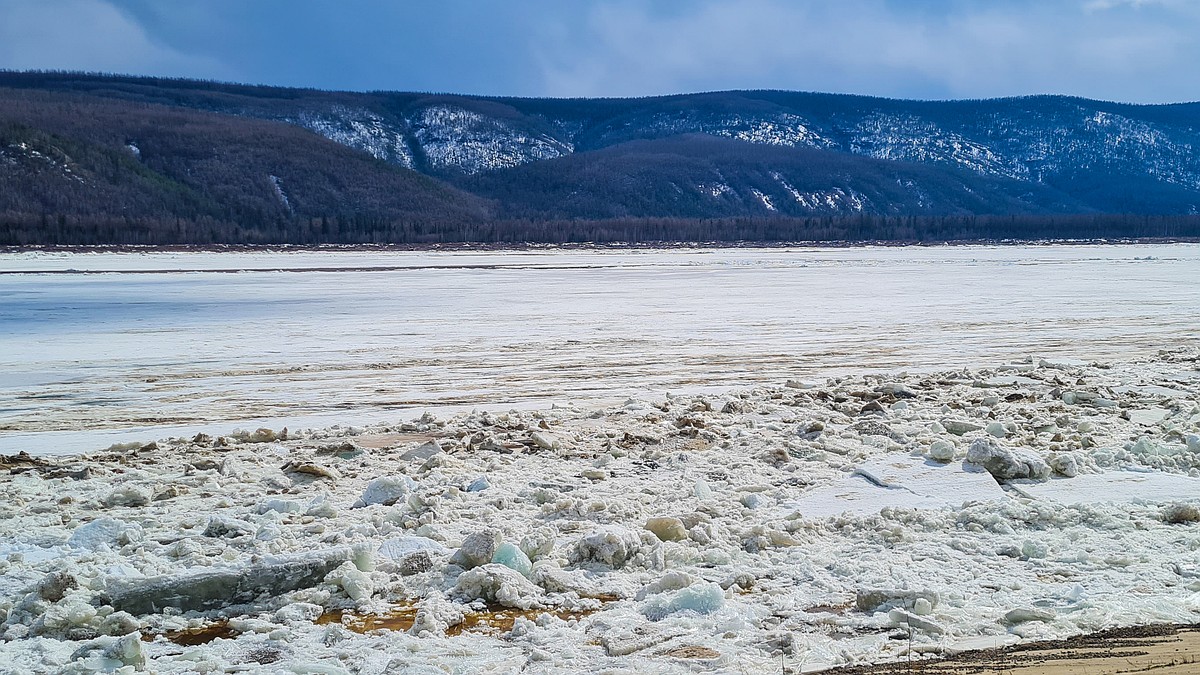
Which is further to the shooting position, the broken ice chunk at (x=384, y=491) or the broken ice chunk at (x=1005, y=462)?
the broken ice chunk at (x=1005, y=462)

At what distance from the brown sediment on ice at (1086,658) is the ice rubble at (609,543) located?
157mm

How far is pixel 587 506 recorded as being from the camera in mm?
6250

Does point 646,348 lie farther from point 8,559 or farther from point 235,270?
point 235,270

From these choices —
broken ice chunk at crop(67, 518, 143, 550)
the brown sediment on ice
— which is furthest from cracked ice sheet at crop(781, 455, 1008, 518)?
broken ice chunk at crop(67, 518, 143, 550)

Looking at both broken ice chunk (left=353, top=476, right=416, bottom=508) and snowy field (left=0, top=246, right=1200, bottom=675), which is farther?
broken ice chunk (left=353, top=476, right=416, bottom=508)

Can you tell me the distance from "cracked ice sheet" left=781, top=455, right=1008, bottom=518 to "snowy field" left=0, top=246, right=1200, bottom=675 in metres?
0.03

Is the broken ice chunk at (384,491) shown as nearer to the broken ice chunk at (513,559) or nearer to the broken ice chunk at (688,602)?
the broken ice chunk at (513,559)

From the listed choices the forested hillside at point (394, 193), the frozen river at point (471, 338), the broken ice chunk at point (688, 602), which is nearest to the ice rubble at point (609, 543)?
the broken ice chunk at point (688, 602)

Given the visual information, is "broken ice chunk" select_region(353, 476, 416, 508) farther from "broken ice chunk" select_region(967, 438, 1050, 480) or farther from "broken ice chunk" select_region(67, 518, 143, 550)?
"broken ice chunk" select_region(967, 438, 1050, 480)

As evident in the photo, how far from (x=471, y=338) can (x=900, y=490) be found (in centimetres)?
1033

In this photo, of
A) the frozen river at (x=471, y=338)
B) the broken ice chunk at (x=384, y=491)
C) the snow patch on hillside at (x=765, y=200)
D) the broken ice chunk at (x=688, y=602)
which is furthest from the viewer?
the snow patch on hillside at (x=765, y=200)

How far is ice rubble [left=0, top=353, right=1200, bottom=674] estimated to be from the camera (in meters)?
4.46

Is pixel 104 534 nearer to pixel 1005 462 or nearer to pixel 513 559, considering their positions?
pixel 513 559

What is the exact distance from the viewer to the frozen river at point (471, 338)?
421 inches
